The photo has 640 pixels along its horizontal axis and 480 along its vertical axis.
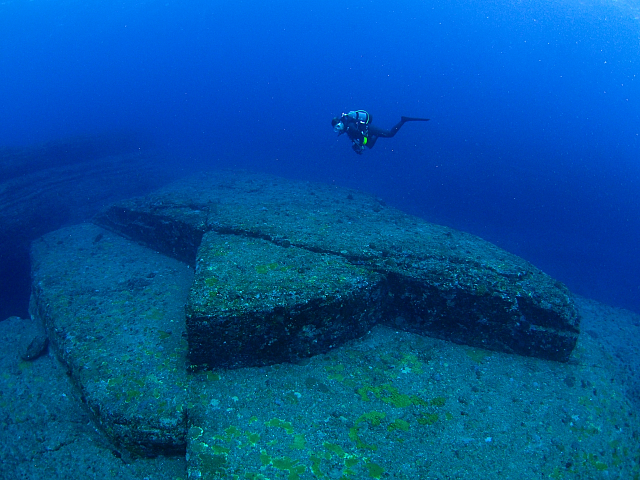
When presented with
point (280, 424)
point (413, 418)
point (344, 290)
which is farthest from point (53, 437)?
point (413, 418)

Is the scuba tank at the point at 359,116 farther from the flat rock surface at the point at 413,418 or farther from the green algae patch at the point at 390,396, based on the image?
the green algae patch at the point at 390,396

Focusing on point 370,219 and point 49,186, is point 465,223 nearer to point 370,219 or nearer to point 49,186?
point 370,219

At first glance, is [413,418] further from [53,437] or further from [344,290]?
[53,437]

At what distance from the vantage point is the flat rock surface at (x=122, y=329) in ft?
11.1

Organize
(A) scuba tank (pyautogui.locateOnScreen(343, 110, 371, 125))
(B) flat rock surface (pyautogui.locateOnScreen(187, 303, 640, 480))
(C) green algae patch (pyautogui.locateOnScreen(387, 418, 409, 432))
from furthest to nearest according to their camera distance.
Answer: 1. (A) scuba tank (pyautogui.locateOnScreen(343, 110, 371, 125))
2. (C) green algae patch (pyautogui.locateOnScreen(387, 418, 409, 432))
3. (B) flat rock surface (pyautogui.locateOnScreen(187, 303, 640, 480))

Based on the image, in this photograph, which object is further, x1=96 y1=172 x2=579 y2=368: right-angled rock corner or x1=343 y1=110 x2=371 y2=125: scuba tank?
x1=343 y1=110 x2=371 y2=125: scuba tank

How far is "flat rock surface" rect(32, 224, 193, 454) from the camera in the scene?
3.38 metres

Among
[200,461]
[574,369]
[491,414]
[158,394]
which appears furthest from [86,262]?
[574,369]

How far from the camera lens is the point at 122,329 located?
4488 millimetres

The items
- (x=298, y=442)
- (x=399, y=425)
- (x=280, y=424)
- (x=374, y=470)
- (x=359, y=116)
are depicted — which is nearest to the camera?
(x=374, y=470)

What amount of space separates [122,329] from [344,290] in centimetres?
307

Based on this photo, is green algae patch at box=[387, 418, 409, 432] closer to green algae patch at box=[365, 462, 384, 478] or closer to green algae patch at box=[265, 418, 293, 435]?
green algae patch at box=[365, 462, 384, 478]

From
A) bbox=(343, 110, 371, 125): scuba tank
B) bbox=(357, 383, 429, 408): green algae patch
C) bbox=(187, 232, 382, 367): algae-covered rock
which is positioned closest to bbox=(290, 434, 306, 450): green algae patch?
bbox=(357, 383, 429, 408): green algae patch

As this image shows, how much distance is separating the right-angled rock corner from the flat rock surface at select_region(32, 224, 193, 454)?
529 mm
